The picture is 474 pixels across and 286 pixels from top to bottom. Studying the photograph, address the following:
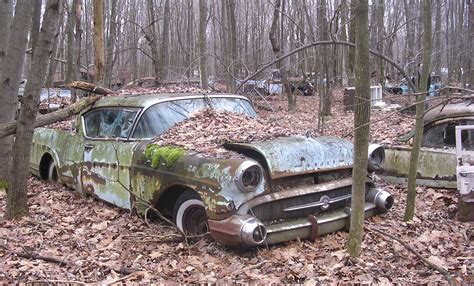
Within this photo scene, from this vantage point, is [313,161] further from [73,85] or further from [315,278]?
[73,85]

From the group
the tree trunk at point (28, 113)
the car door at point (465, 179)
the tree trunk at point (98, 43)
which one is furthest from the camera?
the tree trunk at point (98, 43)

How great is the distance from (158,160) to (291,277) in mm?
1909

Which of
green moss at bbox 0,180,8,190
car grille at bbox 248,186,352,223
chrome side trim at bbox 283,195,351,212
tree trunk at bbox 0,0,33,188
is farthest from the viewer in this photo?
green moss at bbox 0,180,8,190

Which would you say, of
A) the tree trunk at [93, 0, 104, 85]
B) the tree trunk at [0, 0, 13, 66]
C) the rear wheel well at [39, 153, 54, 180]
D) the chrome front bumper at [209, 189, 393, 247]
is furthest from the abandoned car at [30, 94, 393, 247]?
the tree trunk at [93, 0, 104, 85]

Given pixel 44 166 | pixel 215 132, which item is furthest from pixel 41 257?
pixel 44 166

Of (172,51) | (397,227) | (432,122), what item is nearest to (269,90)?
(172,51)

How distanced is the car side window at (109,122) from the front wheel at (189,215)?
4.32ft

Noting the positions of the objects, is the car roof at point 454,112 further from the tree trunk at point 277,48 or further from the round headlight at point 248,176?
the tree trunk at point 277,48

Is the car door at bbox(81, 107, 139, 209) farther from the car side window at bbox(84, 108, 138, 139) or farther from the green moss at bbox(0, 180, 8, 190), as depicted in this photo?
the green moss at bbox(0, 180, 8, 190)

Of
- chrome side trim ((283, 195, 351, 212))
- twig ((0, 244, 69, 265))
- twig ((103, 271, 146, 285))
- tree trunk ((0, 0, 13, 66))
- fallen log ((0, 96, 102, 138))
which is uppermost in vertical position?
tree trunk ((0, 0, 13, 66))

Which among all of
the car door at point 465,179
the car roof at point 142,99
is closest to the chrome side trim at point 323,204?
the car door at point 465,179

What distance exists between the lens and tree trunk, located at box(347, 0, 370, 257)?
418 cm

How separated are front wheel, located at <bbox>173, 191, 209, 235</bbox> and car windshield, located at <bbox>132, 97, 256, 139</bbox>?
100 cm

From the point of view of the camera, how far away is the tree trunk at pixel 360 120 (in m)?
4.18
